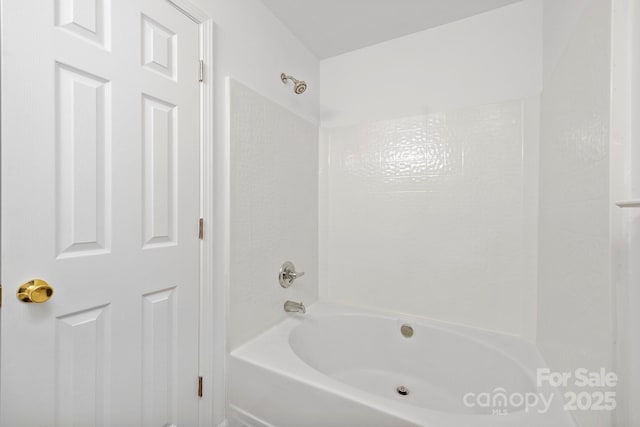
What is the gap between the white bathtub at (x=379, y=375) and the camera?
908 mm

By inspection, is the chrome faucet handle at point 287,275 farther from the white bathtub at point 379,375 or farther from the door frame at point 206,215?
the door frame at point 206,215

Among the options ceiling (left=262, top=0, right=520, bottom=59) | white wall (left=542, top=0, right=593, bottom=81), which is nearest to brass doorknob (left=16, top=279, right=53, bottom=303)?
ceiling (left=262, top=0, right=520, bottom=59)

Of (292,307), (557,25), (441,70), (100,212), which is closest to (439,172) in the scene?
(441,70)

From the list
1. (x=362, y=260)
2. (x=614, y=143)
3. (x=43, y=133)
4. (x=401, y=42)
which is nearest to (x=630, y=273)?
(x=614, y=143)

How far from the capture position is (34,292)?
651mm

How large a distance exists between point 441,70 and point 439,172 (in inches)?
25.3

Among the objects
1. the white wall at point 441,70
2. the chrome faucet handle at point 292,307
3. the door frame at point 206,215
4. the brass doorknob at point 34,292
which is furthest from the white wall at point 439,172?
the brass doorknob at point 34,292

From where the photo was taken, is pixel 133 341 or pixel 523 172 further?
pixel 523 172

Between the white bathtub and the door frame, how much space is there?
0.39 ft

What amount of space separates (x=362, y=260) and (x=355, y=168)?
666 mm

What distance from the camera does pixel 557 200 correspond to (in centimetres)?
106

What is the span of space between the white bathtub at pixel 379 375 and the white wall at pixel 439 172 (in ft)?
0.59

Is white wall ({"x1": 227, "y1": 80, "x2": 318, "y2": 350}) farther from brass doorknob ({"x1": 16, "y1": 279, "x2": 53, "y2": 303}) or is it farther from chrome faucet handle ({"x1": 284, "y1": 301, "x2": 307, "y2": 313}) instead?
brass doorknob ({"x1": 16, "y1": 279, "x2": 53, "y2": 303})

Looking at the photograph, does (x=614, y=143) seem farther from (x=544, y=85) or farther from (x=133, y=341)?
(x=133, y=341)
